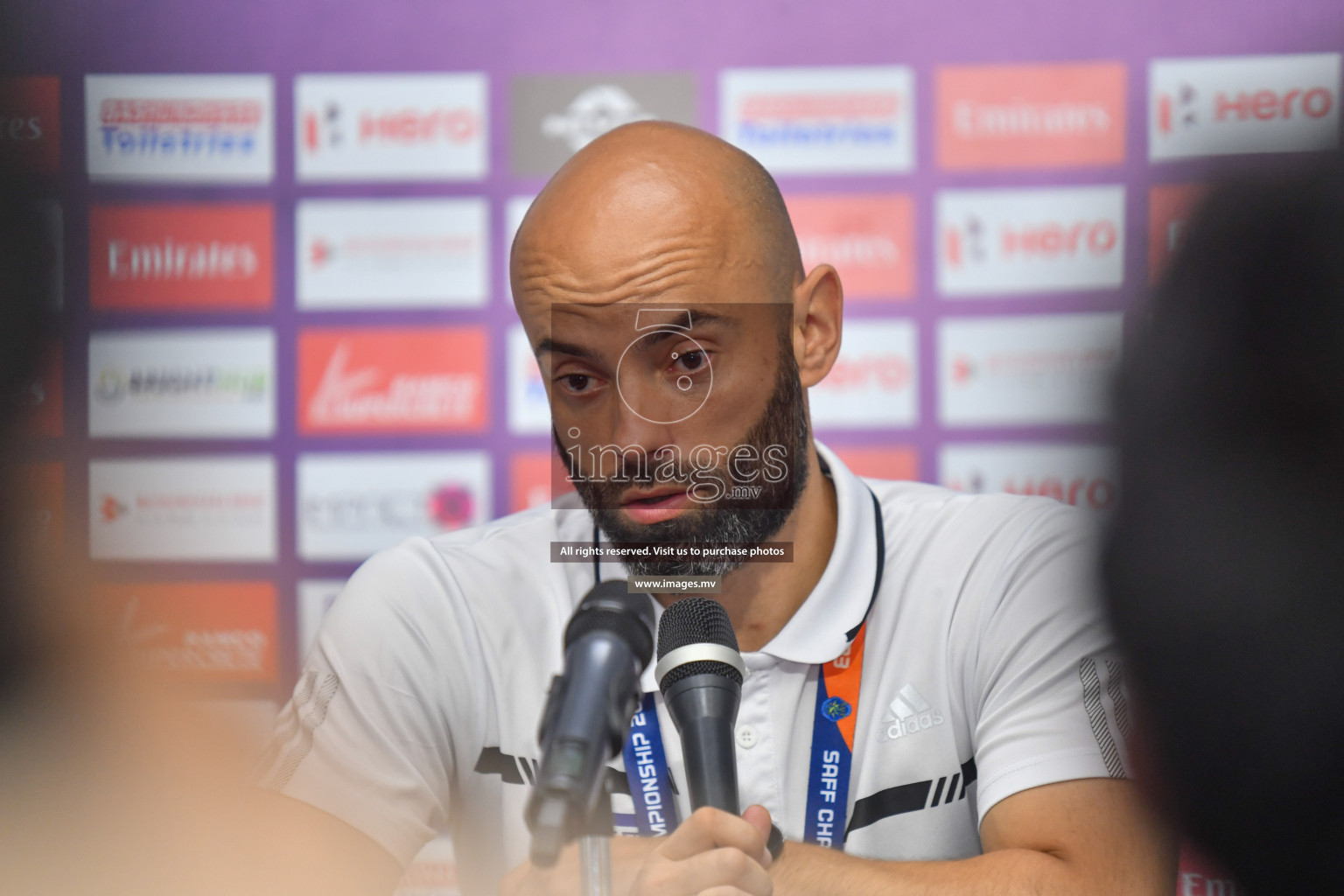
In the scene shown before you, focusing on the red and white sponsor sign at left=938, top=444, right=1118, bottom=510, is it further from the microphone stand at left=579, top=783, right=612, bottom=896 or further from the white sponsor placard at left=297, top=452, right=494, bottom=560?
the microphone stand at left=579, top=783, right=612, bottom=896

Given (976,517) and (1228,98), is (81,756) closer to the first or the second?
(976,517)

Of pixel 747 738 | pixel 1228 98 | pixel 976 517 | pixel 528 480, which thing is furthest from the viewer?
pixel 528 480

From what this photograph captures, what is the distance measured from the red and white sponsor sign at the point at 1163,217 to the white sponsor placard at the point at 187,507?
1502 mm

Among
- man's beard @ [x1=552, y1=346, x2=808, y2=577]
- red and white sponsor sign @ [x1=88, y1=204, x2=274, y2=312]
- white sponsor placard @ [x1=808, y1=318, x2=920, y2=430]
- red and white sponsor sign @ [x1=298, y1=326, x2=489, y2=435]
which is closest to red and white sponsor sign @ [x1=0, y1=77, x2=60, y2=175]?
red and white sponsor sign @ [x1=88, y1=204, x2=274, y2=312]

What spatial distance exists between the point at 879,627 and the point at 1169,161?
0.94 meters

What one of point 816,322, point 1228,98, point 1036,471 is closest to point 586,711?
point 816,322

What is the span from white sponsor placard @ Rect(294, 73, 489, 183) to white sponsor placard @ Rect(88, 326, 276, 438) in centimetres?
34

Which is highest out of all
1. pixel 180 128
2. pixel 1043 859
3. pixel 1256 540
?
pixel 180 128

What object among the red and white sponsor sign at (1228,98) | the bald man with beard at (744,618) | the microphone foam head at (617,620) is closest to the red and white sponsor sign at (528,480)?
the bald man with beard at (744,618)

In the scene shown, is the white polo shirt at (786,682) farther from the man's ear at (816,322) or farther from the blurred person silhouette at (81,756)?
the man's ear at (816,322)

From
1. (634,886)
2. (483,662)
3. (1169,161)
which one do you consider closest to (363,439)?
(483,662)

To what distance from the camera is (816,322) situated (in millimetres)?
1258

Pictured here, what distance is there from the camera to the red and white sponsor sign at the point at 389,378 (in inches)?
63.7

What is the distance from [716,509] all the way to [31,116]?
1.34 metres
